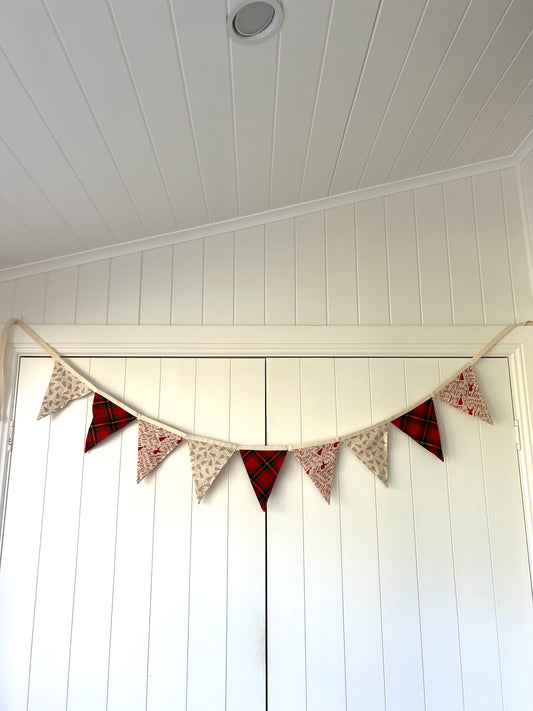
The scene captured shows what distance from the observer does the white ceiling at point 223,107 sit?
1.12 m

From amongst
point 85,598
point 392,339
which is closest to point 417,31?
point 392,339

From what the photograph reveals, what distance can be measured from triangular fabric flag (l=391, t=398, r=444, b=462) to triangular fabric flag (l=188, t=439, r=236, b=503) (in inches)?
22.4

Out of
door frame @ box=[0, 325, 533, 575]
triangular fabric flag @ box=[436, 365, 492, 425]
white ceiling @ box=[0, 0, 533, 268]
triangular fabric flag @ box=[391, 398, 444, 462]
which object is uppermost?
white ceiling @ box=[0, 0, 533, 268]

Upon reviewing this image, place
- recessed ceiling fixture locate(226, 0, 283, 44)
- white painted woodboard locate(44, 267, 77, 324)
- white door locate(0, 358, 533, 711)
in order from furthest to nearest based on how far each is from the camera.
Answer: white painted woodboard locate(44, 267, 77, 324) < white door locate(0, 358, 533, 711) < recessed ceiling fixture locate(226, 0, 283, 44)

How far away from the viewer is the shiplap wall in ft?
6.24

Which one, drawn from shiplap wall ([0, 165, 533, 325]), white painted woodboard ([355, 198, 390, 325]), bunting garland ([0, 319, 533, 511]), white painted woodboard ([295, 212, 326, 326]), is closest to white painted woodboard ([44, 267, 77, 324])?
shiplap wall ([0, 165, 533, 325])

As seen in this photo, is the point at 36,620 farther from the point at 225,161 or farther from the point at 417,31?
the point at 417,31

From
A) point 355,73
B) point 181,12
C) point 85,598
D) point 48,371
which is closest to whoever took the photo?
point 181,12

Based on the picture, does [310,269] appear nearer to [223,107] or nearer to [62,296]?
[223,107]

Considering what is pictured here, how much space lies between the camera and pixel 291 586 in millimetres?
1723

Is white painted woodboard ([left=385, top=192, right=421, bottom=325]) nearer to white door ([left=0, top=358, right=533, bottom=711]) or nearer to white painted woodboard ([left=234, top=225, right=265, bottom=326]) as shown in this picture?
white door ([left=0, top=358, right=533, bottom=711])

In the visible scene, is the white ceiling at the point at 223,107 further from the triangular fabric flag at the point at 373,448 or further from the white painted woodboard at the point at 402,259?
the triangular fabric flag at the point at 373,448

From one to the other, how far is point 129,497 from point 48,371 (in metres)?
0.51

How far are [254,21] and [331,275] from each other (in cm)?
93
